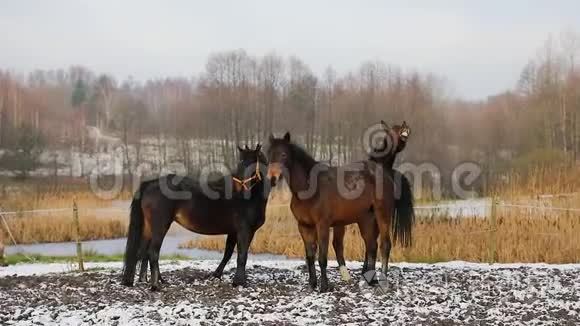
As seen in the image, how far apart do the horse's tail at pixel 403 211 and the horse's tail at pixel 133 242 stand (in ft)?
10.0

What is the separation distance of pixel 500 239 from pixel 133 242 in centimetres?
642

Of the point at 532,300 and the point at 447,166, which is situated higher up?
the point at 447,166

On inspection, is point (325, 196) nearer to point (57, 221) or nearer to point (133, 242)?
point (133, 242)

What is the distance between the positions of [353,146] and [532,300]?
73.2 feet

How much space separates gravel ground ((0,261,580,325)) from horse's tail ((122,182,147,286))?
15 centimetres

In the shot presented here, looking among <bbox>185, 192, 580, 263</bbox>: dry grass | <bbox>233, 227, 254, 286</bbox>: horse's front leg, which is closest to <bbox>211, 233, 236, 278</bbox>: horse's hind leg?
<bbox>233, 227, 254, 286</bbox>: horse's front leg

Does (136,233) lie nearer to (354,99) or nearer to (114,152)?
(354,99)

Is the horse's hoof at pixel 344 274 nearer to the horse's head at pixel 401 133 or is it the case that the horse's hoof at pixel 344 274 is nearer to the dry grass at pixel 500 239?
the horse's head at pixel 401 133

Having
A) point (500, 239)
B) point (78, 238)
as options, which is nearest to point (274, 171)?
point (78, 238)

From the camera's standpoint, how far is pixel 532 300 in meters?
6.21

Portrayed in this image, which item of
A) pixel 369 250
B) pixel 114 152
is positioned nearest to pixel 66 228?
pixel 369 250

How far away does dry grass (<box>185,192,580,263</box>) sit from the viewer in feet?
32.4

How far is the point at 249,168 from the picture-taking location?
6707 mm

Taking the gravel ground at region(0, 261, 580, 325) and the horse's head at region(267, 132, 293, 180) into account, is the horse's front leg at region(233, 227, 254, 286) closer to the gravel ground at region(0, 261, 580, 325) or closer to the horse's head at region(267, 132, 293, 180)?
the gravel ground at region(0, 261, 580, 325)
